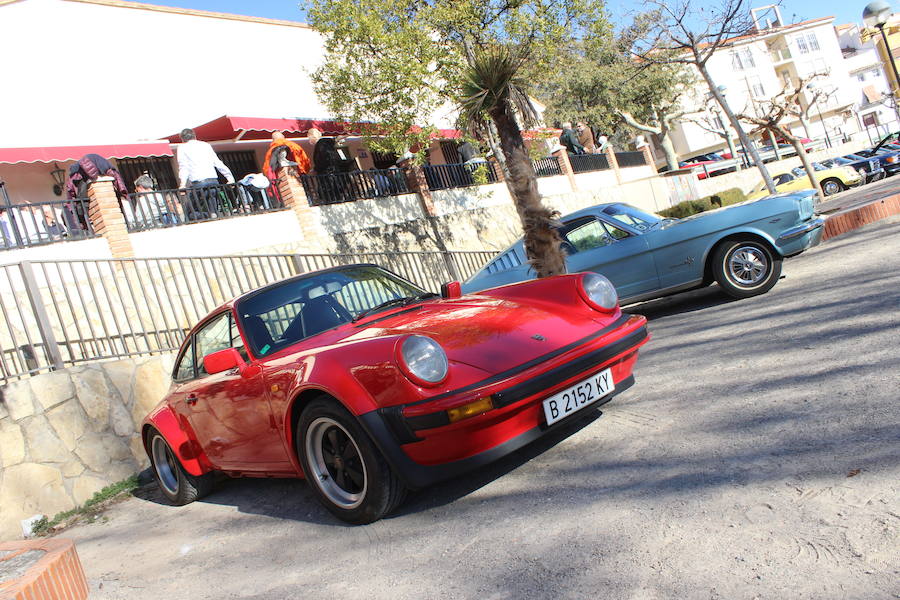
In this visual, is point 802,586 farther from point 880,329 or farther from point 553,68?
point 553,68

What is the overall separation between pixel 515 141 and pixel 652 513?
17.3 feet

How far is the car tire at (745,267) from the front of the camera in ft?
23.1

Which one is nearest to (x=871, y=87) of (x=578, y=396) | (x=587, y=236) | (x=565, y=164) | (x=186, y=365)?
(x=565, y=164)

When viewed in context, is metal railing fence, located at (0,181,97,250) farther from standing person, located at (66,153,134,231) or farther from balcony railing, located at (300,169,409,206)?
balcony railing, located at (300,169,409,206)

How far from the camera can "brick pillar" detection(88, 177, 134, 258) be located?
11789 mm

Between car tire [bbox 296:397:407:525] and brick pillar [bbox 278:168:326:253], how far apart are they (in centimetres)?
1161

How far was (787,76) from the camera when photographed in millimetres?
73688

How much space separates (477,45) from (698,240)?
11344mm

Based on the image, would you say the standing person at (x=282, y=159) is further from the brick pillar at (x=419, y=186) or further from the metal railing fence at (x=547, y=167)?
the metal railing fence at (x=547, y=167)

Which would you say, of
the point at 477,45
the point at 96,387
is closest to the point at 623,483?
the point at 96,387

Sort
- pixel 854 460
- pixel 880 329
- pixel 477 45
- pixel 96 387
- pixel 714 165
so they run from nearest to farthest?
1. pixel 854 460
2. pixel 880 329
3. pixel 96 387
4. pixel 477 45
5. pixel 714 165

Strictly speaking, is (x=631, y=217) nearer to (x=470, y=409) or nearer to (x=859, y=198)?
(x=470, y=409)

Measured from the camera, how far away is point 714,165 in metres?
38.2

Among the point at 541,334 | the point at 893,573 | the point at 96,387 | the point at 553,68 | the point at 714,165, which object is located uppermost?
the point at 553,68
